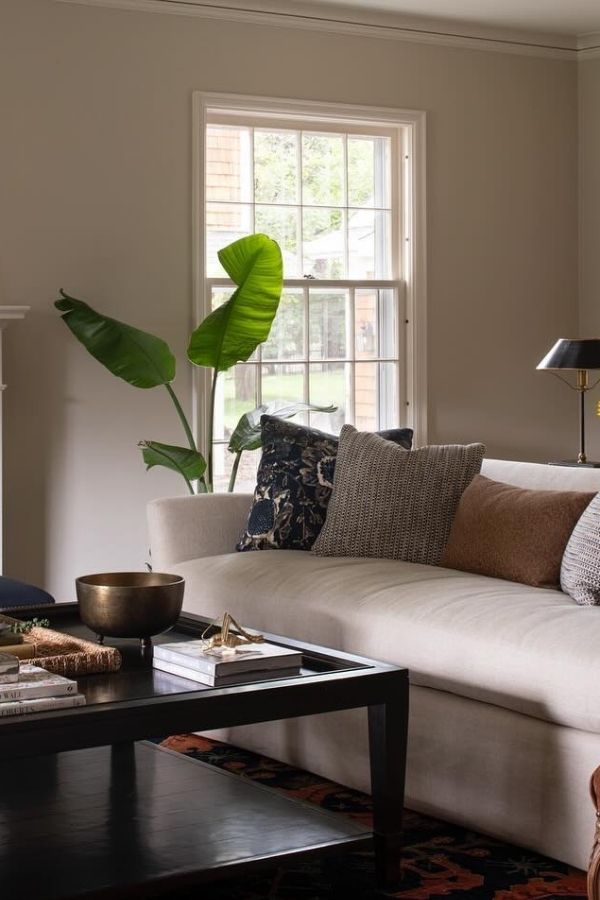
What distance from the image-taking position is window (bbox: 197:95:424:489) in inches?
230

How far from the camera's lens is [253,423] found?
5.44 metres

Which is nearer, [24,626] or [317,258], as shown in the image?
[24,626]

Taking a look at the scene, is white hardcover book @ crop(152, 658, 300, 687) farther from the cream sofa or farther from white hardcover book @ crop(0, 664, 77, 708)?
the cream sofa

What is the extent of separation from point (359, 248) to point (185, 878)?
4.32 meters

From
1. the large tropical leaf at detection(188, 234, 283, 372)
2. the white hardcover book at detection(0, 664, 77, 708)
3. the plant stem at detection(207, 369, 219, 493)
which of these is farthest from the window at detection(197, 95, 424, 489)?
the white hardcover book at detection(0, 664, 77, 708)

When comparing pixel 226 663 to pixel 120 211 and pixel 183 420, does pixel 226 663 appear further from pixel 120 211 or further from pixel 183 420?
pixel 120 211

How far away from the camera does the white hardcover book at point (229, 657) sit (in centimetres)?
244

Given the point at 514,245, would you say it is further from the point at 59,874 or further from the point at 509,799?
the point at 59,874

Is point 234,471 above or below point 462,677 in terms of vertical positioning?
above

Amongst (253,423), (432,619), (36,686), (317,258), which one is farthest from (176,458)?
(36,686)

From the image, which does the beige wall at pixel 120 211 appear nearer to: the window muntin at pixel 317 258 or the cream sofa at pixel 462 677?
the window muntin at pixel 317 258

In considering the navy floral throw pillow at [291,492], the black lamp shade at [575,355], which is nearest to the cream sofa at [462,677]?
the navy floral throw pillow at [291,492]

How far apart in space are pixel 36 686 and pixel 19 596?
1.36 meters

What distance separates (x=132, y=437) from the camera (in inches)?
219
